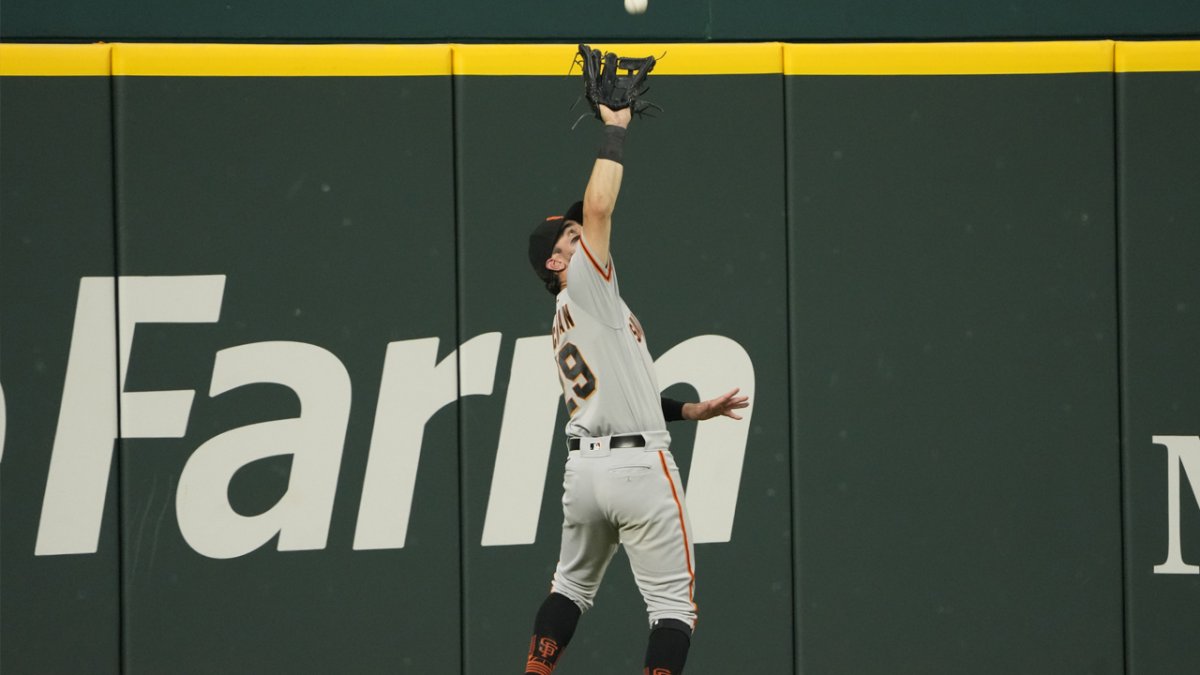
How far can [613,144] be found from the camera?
3375 millimetres

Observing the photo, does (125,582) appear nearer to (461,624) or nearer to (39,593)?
(39,593)

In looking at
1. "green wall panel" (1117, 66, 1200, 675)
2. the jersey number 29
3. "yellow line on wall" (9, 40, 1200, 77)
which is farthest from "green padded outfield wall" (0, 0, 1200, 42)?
the jersey number 29

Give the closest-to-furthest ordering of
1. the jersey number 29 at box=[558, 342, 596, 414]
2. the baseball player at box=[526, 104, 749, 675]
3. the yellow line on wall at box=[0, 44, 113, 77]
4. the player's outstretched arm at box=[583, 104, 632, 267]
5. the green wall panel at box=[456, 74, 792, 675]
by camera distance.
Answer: the player's outstretched arm at box=[583, 104, 632, 267] < the baseball player at box=[526, 104, 749, 675] < the jersey number 29 at box=[558, 342, 596, 414] < the yellow line on wall at box=[0, 44, 113, 77] < the green wall panel at box=[456, 74, 792, 675]

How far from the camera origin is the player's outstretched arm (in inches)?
131

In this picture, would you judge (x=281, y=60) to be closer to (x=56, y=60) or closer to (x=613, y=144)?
(x=56, y=60)

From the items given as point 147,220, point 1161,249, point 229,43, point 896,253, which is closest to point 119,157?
point 147,220

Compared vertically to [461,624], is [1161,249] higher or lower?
higher

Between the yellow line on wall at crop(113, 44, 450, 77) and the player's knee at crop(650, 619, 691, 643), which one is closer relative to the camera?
the player's knee at crop(650, 619, 691, 643)

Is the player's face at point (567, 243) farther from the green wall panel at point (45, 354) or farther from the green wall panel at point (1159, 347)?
the green wall panel at point (1159, 347)

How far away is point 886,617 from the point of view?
4.71 meters

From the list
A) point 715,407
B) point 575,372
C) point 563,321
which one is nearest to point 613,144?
point 563,321

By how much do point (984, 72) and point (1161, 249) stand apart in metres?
0.97

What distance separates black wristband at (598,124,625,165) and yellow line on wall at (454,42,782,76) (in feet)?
4.37

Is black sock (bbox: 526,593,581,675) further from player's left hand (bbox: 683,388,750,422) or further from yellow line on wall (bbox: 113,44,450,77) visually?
yellow line on wall (bbox: 113,44,450,77)
